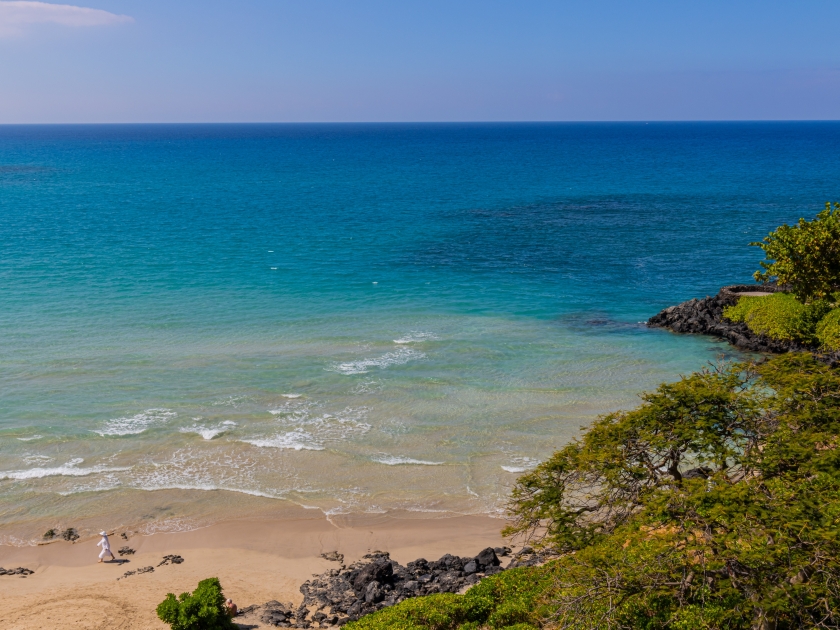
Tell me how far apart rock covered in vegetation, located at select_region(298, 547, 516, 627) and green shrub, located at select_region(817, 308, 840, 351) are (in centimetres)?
2498

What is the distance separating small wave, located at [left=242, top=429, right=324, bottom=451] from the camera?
3121 centimetres

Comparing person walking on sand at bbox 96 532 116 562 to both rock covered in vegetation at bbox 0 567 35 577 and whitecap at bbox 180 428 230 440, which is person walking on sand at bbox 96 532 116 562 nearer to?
rock covered in vegetation at bbox 0 567 35 577

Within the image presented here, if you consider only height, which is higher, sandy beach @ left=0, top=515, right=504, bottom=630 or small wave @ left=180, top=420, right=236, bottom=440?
small wave @ left=180, top=420, right=236, bottom=440

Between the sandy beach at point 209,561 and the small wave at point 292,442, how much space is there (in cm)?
491

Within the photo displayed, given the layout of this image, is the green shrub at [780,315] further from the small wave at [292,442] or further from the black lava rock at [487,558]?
the small wave at [292,442]

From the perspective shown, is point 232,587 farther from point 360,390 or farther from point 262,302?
point 262,302

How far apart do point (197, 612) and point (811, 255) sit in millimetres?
32042

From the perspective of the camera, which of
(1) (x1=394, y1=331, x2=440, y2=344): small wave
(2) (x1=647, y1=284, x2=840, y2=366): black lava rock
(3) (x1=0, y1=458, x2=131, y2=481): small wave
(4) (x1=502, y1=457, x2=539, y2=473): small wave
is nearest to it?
(3) (x1=0, y1=458, x2=131, y2=481): small wave

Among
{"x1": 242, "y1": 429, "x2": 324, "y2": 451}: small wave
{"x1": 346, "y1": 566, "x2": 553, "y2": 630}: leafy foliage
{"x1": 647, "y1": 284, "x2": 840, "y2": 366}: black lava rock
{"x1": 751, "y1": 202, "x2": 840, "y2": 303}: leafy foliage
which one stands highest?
{"x1": 751, "y1": 202, "x2": 840, "y2": 303}: leafy foliage

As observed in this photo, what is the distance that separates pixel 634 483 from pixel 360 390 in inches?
818

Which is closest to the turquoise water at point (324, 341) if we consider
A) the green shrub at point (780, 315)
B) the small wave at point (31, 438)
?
A: the small wave at point (31, 438)

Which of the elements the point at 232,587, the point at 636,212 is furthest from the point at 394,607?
the point at 636,212

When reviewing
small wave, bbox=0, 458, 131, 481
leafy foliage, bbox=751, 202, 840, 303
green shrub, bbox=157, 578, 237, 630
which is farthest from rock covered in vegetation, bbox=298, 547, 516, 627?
leafy foliage, bbox=751, 202, 840, 303

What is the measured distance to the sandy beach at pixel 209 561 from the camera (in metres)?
21.1
